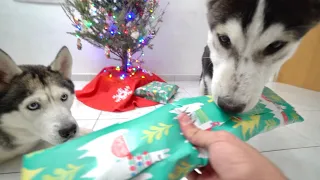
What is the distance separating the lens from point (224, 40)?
3.03 ft

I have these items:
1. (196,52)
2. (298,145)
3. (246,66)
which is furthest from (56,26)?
(298,145)

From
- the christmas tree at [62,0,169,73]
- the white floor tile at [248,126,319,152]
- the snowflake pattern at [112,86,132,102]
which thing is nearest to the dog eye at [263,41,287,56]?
the white floor tile at [248,126,319,152]

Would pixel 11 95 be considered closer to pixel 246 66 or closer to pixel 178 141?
pixel 178 141

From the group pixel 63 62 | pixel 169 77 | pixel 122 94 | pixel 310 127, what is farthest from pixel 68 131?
pixel 169 77

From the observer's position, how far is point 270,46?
0.86 m

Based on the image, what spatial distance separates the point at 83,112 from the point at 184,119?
5.29 ft

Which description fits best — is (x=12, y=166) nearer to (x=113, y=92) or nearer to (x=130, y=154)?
(x=130, y=154)

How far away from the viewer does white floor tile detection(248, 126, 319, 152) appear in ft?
4.53

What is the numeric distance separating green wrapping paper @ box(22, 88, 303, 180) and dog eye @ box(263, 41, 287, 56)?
0.41 metres

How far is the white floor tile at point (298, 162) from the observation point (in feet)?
3.65

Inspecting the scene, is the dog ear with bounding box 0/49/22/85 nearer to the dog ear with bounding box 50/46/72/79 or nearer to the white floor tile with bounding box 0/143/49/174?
the dog ear with bounding box 50/46/72/79

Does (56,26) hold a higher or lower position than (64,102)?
higher

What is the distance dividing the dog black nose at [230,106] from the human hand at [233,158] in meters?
0.19

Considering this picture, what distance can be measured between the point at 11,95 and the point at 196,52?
2871mm
